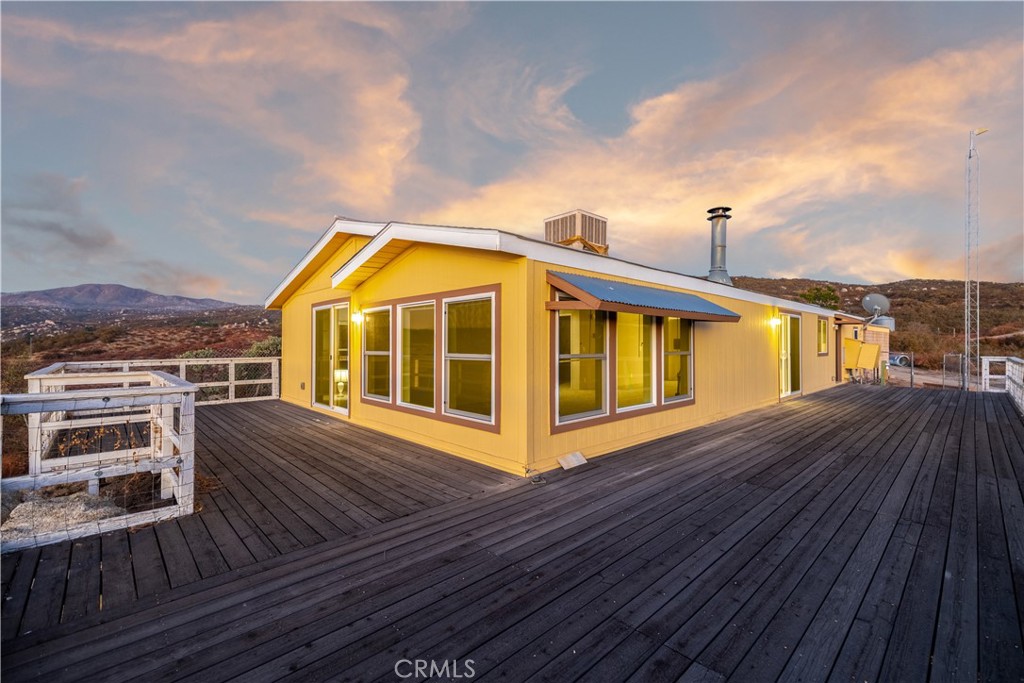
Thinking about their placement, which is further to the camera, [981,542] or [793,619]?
[981,542]

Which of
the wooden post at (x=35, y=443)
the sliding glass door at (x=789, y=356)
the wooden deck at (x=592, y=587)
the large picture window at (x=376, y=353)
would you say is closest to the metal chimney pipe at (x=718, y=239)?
the sliding glass door at (x=789, y=356)

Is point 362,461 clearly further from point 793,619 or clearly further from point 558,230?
point 558,230

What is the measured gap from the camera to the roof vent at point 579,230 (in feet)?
23.9

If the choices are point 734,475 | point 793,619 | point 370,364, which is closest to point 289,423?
point 370,364

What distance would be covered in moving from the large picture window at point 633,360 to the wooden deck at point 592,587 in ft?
4.81

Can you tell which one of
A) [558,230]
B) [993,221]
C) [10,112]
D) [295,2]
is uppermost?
[295,2]

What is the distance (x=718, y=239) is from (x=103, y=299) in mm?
54037

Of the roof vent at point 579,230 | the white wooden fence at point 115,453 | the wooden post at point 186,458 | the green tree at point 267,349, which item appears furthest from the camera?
the green tree at point 267,349

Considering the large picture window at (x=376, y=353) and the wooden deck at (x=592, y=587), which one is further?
the large picture window at (x=376, y=353)

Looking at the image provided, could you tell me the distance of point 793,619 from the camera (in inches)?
75.5

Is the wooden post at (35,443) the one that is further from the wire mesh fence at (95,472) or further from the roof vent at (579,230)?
the roof vent at (579,230)

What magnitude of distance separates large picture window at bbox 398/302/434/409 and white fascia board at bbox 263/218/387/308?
145 cm

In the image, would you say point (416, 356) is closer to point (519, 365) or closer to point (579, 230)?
point (519, 365)

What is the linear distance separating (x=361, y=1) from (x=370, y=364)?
6.95m
